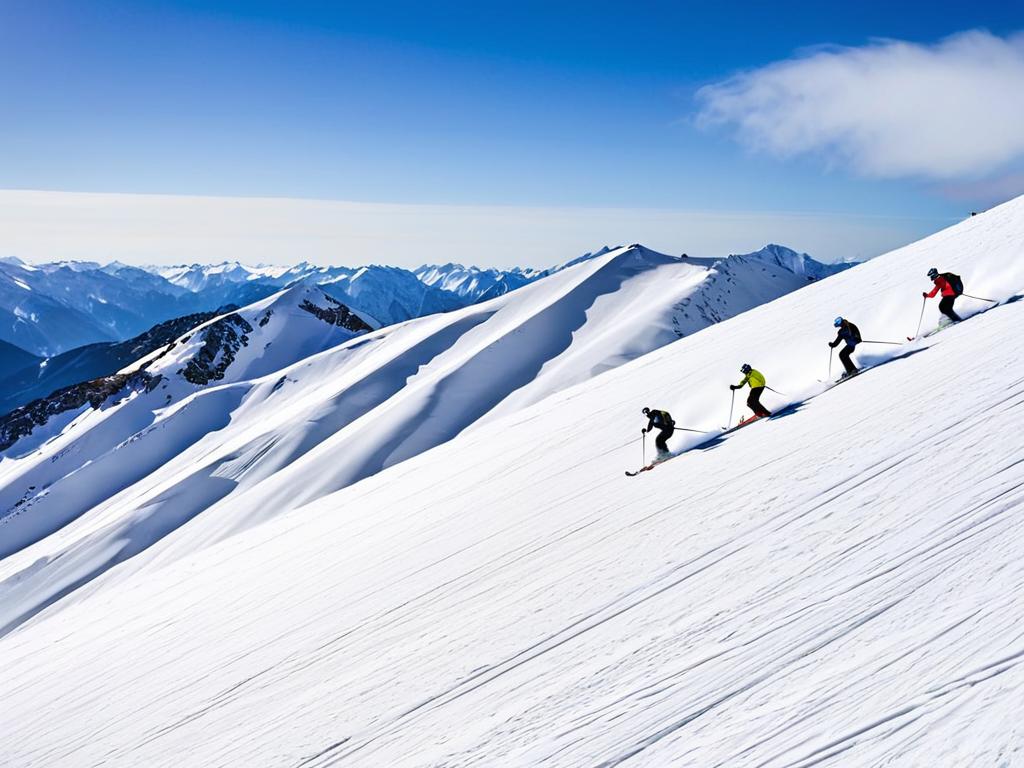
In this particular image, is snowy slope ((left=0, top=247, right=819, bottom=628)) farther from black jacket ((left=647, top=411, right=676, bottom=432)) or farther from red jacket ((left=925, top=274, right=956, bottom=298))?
red jacket ((left=925, top=274, right=956, bottom=298))

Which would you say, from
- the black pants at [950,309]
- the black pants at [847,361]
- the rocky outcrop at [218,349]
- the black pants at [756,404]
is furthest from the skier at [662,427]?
the rocky outcrop at [218,349]

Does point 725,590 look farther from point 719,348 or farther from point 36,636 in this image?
point 36,636

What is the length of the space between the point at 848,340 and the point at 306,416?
46.3m

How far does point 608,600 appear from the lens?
7.69 metres

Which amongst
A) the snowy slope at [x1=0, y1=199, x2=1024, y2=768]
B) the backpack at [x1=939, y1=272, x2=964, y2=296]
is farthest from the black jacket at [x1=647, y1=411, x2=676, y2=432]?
the backpack at [x1=939, y1=272, x2=964, y2=296]

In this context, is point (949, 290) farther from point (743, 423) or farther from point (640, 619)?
point (640, 619)

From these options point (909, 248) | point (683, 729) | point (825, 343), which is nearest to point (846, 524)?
point (683, 729)

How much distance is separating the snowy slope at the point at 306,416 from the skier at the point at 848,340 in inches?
1227

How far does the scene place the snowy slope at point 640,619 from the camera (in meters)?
5.02

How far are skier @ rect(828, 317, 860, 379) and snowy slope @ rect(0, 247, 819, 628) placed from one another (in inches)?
1227

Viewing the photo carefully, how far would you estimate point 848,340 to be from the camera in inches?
537

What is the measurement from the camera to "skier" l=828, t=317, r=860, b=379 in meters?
13.5

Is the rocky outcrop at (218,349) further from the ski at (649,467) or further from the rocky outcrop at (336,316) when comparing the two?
the ski at (649,467)

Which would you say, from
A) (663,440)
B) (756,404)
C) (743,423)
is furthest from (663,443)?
(756,404)
